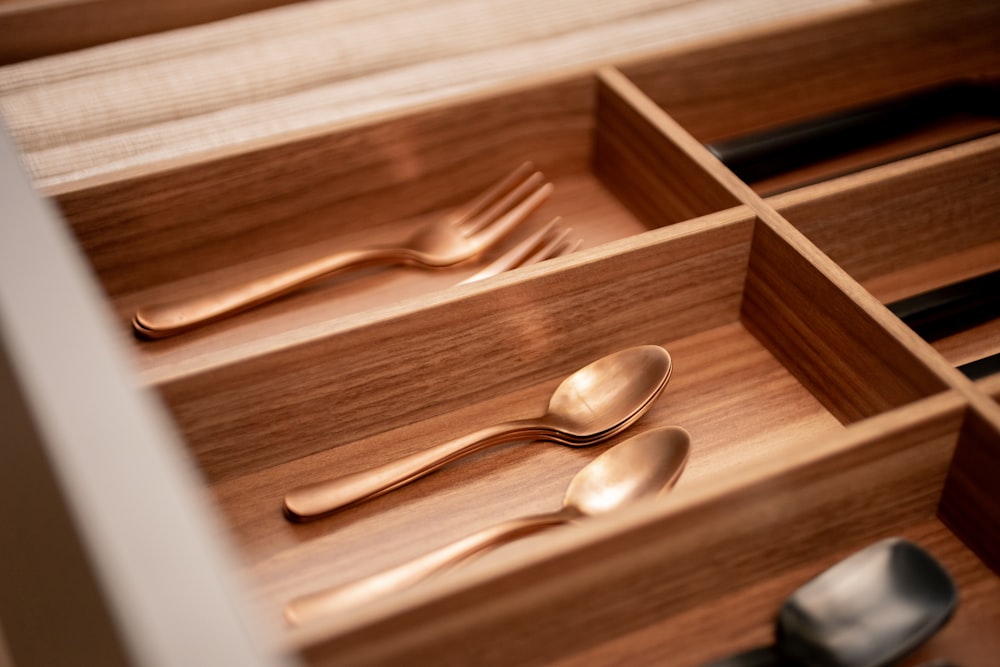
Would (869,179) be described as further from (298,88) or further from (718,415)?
(298,88)

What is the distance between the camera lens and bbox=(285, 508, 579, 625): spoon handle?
25.8 inches

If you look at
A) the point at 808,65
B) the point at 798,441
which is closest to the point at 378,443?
the point at 798,441

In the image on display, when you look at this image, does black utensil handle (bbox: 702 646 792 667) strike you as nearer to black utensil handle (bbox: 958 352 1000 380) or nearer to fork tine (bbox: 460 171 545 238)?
black utensil handle (bbox: 958 352 1000 380)

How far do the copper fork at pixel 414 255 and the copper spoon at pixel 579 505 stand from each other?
330 millimetres

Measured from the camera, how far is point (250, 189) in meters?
0.99

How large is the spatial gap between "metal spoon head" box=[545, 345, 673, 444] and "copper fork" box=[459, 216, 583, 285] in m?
0.16

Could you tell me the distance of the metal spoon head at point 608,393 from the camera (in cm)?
82

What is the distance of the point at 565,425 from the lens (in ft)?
2.69

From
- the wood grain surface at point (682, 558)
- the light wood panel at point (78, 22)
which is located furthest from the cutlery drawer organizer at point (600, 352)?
the light wood panel at point (78, 22)

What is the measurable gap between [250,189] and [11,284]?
49cm

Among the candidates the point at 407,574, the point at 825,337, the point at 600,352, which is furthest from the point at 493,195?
the point at 407,574

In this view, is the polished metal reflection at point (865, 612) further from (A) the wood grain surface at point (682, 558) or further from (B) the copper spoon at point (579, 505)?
(B) the copper spoon at point (579, 505)

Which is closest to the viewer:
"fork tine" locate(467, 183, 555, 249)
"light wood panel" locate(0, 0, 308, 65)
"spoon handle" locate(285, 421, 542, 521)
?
"spoon handle" locate(285, 421, 542, 521)

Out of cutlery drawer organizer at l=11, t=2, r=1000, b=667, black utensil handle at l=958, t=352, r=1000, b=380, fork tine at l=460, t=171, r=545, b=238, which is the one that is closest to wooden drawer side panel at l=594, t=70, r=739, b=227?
cutlery drawer organizer at l=11, t=2, r=1000, b=667
